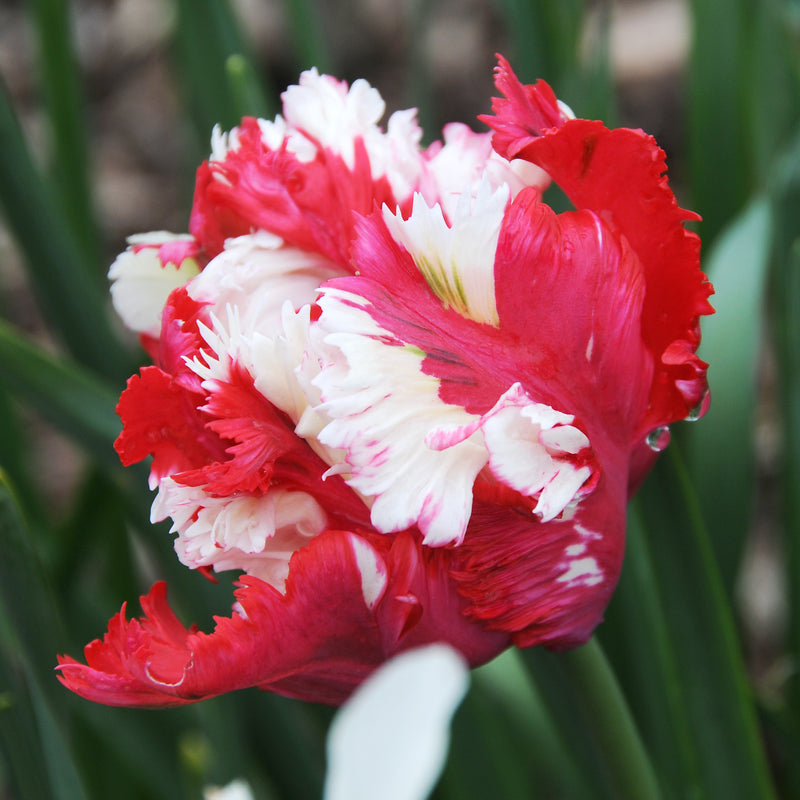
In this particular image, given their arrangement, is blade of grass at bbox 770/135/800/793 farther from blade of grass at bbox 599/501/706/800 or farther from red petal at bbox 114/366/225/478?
red petal at bbox 114/366/225/478

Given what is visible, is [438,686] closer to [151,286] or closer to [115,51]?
[151,286]

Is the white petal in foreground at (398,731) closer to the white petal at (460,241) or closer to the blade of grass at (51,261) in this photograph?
the white petal at (460,241)

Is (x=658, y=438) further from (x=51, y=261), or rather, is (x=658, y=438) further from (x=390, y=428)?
(x=51, y=261)

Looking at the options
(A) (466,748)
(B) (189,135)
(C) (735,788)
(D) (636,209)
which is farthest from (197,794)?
(B) (189,135)

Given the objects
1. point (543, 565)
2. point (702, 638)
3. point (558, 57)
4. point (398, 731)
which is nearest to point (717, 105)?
point (558, 57)

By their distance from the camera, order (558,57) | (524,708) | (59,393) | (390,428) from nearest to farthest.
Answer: (390,428) → (59,393) → (524,708) → (558,57)

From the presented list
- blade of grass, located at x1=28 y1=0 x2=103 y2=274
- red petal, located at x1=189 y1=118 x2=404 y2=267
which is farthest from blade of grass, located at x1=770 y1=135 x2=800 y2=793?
blade of grass, located at x1=28 y1=0 x2=103 y2=274
